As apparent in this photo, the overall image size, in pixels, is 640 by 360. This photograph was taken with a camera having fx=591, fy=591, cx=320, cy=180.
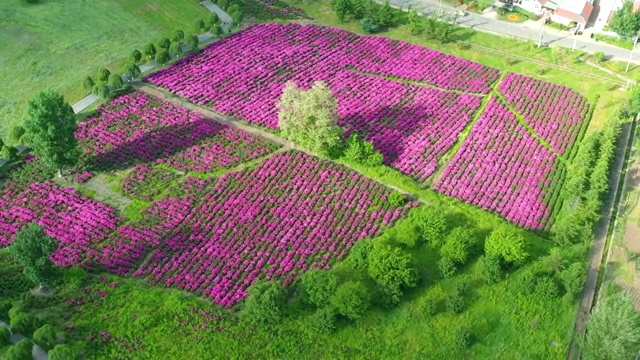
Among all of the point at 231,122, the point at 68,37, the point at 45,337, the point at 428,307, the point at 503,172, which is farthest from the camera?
the point at 68,37

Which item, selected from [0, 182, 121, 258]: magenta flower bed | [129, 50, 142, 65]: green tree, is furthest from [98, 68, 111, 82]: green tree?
[0, 182, 121, 258]: magenta flower bed

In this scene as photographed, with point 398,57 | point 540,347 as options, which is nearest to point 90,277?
point 540,347

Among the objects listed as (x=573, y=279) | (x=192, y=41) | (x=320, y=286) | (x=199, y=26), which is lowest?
(x=320, y=286)

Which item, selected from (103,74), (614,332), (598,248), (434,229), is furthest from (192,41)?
(614,332)

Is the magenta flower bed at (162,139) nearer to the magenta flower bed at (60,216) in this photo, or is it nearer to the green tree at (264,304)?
the magenta flower bed at (60,216)

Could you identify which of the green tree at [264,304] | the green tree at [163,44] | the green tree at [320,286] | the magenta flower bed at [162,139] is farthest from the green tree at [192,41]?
the green tree at [320,286]

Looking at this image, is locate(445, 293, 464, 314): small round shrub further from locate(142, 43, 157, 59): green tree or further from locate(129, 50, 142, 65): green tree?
locate(142, 43, 157, 59): green tree

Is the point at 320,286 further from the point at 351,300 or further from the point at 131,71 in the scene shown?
the point at 131,71
